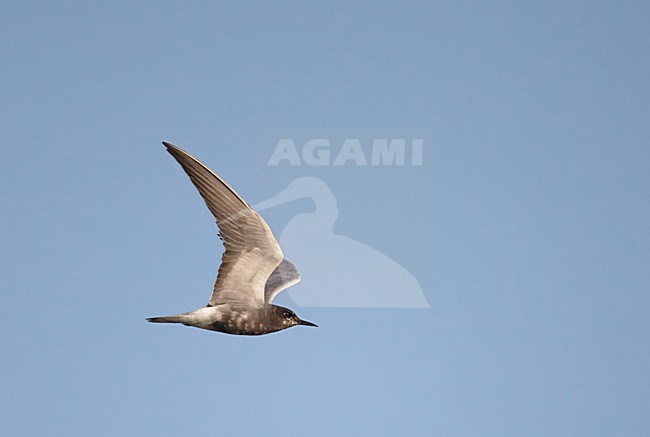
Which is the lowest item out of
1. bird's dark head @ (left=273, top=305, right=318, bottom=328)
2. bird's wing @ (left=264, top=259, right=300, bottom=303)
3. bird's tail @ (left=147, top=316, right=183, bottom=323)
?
bird's tail @ (left=147, top=316, right=183, bottom=323)

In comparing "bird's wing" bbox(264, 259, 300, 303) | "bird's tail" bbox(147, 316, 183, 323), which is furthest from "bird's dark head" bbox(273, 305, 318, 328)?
"bird's tail" bbox(147, 316, 183, 323)

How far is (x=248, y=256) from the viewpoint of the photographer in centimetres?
894

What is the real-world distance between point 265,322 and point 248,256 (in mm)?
747

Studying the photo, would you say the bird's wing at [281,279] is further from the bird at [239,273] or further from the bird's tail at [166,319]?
the bird's tail at [166,319]

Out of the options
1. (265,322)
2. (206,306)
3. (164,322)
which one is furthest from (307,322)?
(164,322)

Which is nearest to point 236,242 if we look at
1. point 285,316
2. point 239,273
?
point 239,273

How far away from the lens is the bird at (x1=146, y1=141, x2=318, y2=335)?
8555mm

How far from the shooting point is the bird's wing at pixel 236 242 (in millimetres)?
8406

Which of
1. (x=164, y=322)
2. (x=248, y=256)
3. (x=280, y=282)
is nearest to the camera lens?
(x=164, y=322)

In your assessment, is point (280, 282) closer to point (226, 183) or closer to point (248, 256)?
point (248, 256)

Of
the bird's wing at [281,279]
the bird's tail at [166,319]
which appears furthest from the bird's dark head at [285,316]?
the bird's tail at [166,319]

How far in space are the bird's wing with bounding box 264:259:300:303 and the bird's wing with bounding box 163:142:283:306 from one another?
0.49 metres

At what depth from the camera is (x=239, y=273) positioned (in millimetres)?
9000

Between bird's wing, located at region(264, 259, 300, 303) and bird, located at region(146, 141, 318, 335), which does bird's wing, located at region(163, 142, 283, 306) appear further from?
bird's wing, located at region(264, 259, 300, 303)
